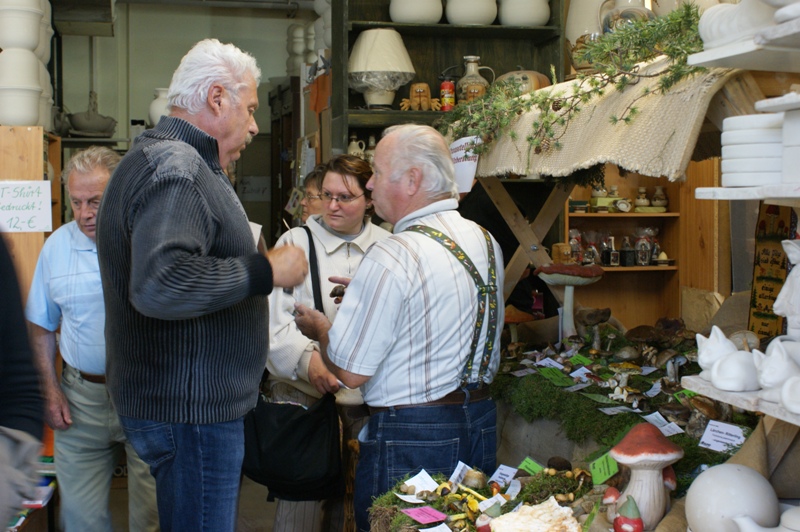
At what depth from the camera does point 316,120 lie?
509 centimetres

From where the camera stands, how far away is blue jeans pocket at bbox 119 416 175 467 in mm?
1828

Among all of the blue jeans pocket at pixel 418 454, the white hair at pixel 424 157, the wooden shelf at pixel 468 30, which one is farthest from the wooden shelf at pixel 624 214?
the blue jeans pocket at pixel 418 454

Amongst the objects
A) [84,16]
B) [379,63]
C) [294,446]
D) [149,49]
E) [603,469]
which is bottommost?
[294,446]

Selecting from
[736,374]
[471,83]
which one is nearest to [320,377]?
[736,374]

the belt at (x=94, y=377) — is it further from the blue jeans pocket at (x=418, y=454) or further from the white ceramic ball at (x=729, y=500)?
the white ceramic ball at (x=729, y=500)

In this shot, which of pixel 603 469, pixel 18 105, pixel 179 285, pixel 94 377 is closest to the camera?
pixel 179 285

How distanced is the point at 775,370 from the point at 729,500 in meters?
0.26

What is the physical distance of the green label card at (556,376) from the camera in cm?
281

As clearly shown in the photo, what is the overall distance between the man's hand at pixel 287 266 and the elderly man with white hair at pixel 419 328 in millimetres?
219

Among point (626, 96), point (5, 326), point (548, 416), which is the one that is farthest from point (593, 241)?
point (5, 326)

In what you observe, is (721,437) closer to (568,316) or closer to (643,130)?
(643,130)

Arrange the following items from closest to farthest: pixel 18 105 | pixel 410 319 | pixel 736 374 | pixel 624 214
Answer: pixel 736 374, pixel 410 319, pixel 18 105, pixel 624 214

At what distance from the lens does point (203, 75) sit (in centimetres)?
188

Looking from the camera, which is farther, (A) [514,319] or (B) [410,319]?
(A) [514,319]
